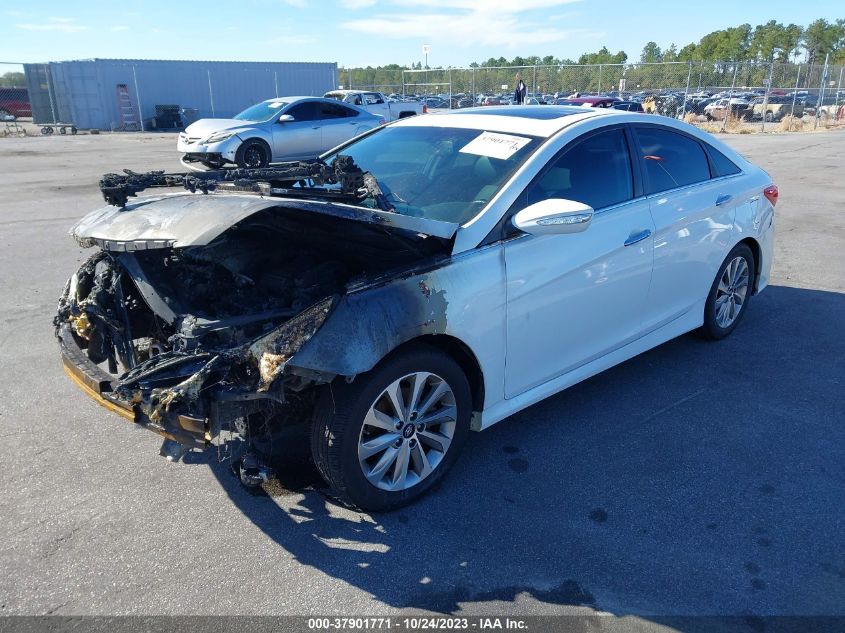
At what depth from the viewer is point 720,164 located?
16.5 ft

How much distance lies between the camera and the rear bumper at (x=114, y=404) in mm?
2721

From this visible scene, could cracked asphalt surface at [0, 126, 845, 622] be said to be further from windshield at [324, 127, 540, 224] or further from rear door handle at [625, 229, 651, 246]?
windshield at [324, 127, 540, 224]

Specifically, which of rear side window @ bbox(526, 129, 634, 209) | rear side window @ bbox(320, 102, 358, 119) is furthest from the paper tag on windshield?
rear side window @ bbox(320, 102, 358, 119)

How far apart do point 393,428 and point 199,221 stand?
1319 millimetres

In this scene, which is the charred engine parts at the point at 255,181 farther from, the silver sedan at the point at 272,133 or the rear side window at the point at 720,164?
the silver sedan at the point at 272,133

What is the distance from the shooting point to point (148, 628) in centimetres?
251

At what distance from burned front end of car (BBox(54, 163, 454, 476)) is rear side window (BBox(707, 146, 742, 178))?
9.31 feet

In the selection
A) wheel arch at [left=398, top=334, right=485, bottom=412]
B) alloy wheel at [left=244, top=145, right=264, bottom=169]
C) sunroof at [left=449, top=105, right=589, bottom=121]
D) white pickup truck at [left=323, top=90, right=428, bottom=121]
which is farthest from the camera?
white pickup truck at [left=323, top=90, right=428, bottom=121]

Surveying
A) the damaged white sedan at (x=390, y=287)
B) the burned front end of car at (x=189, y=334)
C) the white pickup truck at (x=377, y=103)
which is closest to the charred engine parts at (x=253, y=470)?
the damaged white sedan at (x=390, y=287)

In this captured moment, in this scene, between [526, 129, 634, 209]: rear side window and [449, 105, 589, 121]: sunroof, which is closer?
[526, 129, 634, 209]: rear side window

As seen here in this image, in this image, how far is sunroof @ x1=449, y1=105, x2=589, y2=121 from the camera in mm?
4240

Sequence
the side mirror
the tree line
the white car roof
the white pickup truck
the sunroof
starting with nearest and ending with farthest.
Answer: the side mirror, the white car roof, the sunroof, the white pickup truck, the tree line

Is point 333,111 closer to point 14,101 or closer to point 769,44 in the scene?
point 14,101

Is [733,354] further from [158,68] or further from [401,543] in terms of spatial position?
[158,68]
